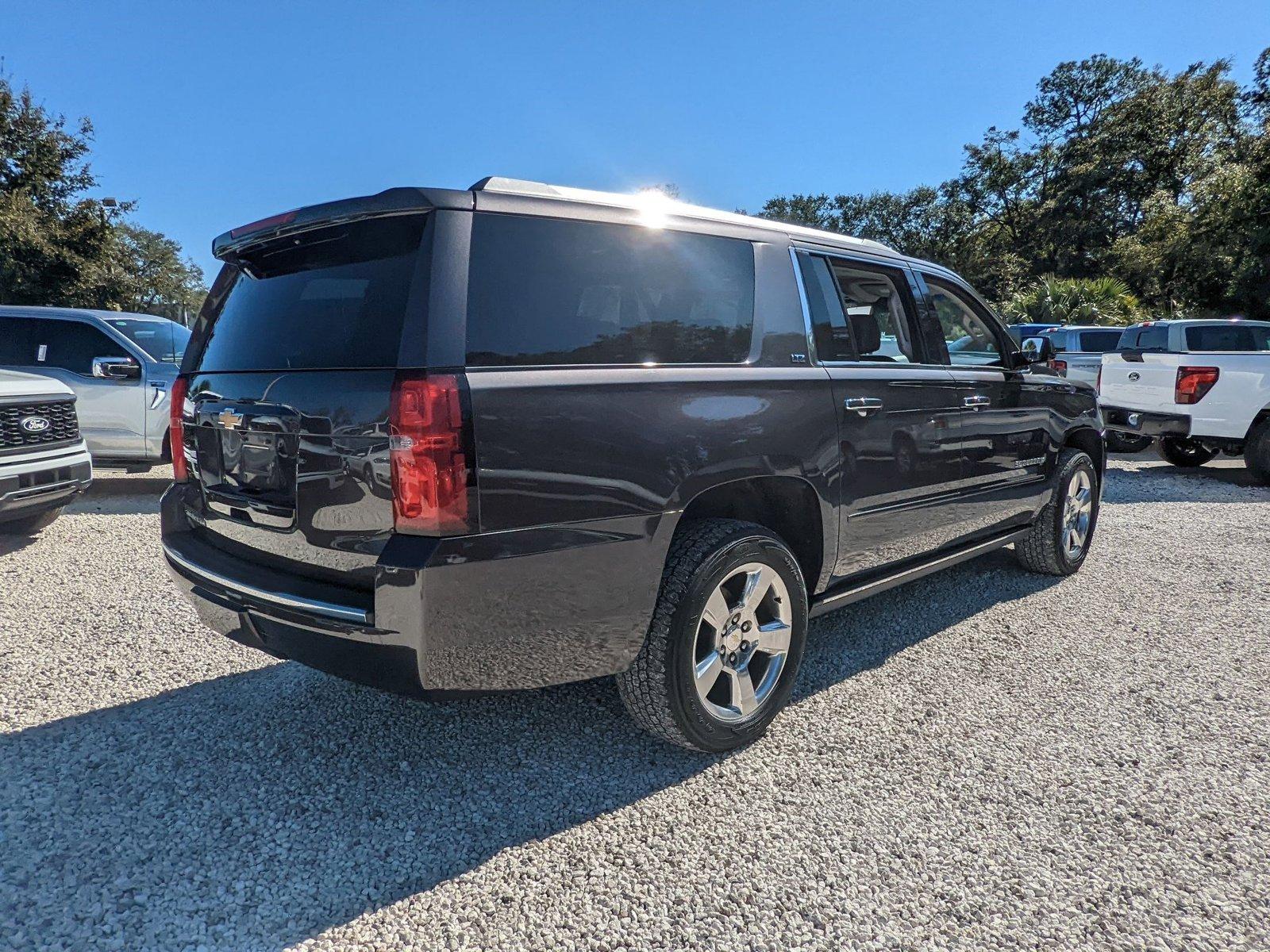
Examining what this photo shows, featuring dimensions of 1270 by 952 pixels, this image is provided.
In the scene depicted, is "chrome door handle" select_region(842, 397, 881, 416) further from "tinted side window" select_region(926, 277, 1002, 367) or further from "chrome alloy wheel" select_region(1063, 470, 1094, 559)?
"chrome alloy wheel" select_region(1063, 470, 1094, 559)

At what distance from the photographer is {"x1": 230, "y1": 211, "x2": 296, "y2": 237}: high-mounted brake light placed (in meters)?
2.54

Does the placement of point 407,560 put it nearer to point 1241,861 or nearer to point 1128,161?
point 1241,861

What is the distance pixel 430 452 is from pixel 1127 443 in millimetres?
12811

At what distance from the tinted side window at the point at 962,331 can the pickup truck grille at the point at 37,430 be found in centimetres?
574

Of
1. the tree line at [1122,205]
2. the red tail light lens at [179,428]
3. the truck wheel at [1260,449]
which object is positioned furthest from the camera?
the tree line at [1122,205]

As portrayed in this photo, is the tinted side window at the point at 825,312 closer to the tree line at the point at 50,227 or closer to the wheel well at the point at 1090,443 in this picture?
the wheel well at the point at 1090,443

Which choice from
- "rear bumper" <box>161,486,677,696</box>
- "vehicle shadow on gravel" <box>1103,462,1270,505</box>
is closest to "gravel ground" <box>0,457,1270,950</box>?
"rear bumper" <box>161,486,677,696</box>

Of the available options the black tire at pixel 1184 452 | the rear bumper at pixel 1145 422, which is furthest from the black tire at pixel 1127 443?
the rear bumper at pixel 1145 422

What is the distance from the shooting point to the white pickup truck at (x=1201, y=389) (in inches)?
343

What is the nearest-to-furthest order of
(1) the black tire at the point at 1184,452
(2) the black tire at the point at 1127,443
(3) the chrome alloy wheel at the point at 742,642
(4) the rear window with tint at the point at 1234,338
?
1. (3) the chrome alloy wheel at the point at 742,642
2. (4) the rear window with tint at the point at 1234,338
3. (1) the black tire at the point at 1184,452
4. (2) the black tire at the point at 1127,443

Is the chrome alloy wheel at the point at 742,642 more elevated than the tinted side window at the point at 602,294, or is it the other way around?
the tinted side window at the point at 602,294

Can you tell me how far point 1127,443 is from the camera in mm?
12086

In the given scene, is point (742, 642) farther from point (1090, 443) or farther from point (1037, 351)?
point (1090, 443)

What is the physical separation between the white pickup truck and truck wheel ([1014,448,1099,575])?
4709mm
